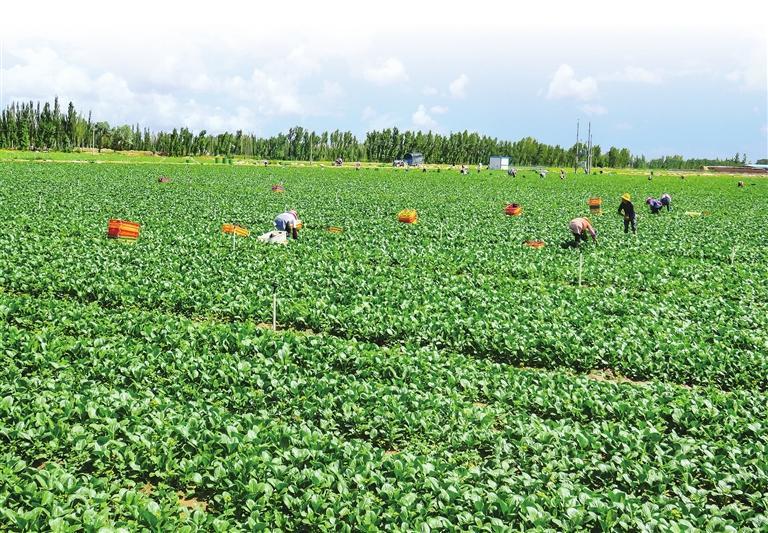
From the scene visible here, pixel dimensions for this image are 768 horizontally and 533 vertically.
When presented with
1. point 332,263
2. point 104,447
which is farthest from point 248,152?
point 104,447

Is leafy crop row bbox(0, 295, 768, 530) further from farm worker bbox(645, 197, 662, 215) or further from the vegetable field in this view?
farm worker bbox(645, 197, 662, 215)

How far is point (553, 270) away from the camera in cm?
1794

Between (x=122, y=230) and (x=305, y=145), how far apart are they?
6028 inches

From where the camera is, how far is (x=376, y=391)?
28.5 ft

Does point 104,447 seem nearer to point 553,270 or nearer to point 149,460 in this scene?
point 149,460

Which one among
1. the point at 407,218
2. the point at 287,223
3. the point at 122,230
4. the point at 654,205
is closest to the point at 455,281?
the point at 287,223

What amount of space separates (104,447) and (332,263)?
1141cm

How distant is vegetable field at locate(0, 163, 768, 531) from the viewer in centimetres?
619

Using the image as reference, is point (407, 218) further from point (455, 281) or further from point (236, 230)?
point (455, 281)

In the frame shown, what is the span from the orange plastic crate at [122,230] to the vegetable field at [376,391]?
60.7 inches

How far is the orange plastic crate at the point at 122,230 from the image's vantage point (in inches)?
816

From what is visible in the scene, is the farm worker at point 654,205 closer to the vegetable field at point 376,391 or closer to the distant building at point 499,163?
the vegetable field at point 376,391

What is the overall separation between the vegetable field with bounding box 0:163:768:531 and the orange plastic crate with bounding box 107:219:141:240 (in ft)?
5.06

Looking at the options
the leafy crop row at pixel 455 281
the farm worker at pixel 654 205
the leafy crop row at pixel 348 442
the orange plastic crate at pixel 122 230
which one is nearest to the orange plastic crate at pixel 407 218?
the leafy crop row at pixel 455 281
